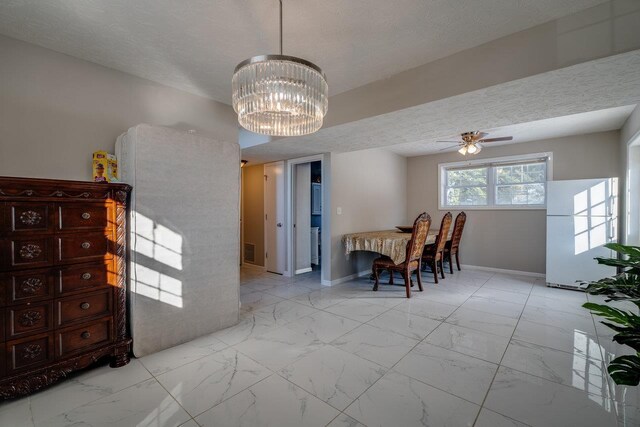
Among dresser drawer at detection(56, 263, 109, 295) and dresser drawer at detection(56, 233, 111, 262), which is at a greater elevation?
dresser drawer at detection(56, 233, 111, 262)

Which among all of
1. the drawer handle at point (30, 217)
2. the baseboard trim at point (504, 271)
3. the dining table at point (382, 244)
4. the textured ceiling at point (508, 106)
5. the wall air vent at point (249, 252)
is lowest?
the baseboard trim at point (504, 271)

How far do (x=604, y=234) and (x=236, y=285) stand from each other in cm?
492

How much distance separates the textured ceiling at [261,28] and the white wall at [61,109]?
0.12 meters

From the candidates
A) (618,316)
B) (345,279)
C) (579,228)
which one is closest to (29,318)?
(618,316)

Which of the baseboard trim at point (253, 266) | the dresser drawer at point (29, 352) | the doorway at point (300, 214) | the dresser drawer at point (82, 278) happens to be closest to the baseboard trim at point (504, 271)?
the doorway at point (300, 214)

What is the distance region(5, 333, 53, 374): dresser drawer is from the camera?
1645mm

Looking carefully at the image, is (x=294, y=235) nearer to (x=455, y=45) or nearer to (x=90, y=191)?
(x=90, y=191)

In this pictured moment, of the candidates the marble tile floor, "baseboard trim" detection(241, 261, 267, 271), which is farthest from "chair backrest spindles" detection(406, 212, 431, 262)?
"baseboard trim" detection(241, 261, 267, 271)

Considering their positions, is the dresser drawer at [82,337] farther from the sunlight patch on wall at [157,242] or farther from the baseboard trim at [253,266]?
the baseboard trim at [253,266]

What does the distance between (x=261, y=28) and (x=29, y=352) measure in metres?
2.56

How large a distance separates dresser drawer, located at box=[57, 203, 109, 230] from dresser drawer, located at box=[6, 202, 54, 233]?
0.06 meters

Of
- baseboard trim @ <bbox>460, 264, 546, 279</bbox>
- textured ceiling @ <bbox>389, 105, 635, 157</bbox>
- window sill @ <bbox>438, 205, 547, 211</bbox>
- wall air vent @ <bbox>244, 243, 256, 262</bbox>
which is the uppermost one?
textured ceiling @ <bbox>389, 105, 635, 157</bbox>

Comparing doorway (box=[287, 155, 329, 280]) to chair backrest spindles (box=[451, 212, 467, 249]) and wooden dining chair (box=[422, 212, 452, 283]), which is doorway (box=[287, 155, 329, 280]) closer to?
wooden dining chair (box=[422, 212, 452, 283])

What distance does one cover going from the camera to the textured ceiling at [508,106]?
1.89 meters
